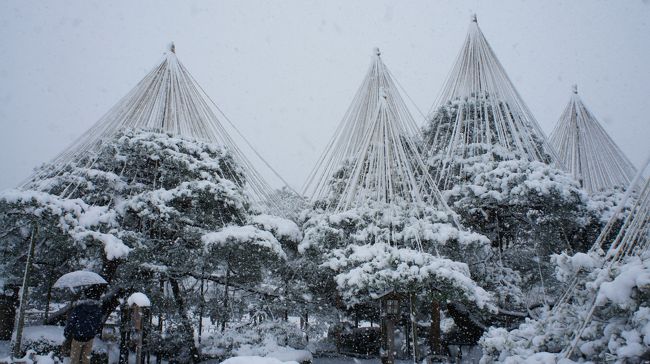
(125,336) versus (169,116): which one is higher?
(169,116)

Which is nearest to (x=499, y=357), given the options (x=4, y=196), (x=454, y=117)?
(x=4, y=196)

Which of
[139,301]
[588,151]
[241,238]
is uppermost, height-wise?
[588,151]

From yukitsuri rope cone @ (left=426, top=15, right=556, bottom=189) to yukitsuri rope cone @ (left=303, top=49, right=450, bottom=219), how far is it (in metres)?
0.71

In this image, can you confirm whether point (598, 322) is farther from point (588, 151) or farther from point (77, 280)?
point (588, 151)

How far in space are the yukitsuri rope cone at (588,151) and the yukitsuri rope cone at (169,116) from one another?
728 cm

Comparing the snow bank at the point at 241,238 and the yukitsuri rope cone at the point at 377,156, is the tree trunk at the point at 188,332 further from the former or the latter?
the yukitsuri rope cone at the point at 377,156

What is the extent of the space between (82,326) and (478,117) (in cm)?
846

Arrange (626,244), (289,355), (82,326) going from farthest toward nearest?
(289,355) → (82,326) → (626,244)

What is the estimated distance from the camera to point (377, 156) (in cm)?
760

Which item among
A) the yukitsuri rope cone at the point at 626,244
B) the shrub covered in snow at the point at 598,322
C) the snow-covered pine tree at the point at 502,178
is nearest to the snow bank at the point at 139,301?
the shrub covered in snow at the point at 598,322

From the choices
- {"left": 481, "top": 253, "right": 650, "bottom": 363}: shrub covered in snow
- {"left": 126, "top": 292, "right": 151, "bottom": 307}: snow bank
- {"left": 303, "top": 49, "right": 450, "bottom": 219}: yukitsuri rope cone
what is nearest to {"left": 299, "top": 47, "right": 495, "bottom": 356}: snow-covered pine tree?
{"left": 303, "top": 49, "right": 450, "bottom": 219}: yukitsuri rope cone

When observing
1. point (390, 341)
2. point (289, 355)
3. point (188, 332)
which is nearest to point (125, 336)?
point (188, 332)

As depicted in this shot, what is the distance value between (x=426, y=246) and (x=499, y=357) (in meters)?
2.97

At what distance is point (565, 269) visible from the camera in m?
3.34
